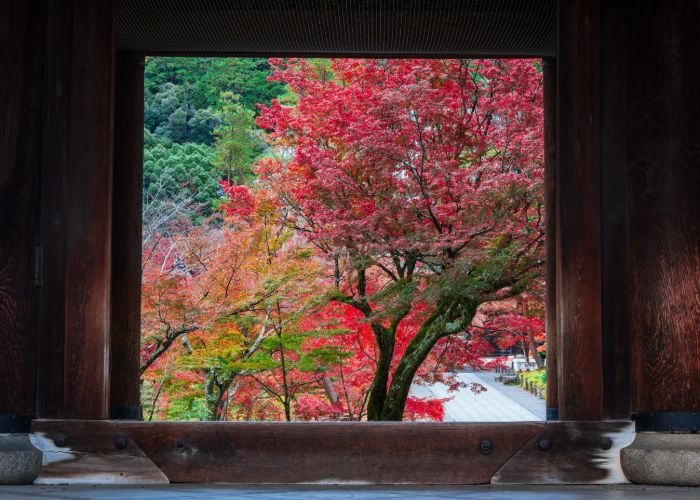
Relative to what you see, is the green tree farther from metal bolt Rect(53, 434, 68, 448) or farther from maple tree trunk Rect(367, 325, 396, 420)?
metal bolt Rect(53, 434, 68, 448)

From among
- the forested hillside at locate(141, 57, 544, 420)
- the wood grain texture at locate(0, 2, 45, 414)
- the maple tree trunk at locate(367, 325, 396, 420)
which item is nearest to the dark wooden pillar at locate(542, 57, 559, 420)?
the forested hillside at locate(141, 57, 544, 420)

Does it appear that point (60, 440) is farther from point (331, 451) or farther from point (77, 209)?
point (331, 451)

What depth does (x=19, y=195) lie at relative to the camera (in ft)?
14.0

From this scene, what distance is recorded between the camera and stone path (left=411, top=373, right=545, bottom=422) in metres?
24.1

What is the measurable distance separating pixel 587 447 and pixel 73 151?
8.64ft

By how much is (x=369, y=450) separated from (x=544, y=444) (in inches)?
30.1

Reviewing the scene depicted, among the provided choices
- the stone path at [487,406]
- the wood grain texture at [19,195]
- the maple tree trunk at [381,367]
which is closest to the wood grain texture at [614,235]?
the wood grain texture at [19,195]

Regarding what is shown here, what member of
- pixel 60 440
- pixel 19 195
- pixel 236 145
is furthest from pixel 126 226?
pixel 236 145

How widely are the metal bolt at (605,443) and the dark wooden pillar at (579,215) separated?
12 cm

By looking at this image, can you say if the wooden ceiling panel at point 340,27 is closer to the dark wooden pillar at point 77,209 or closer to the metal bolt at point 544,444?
the dark wooden pillar at point 77,209

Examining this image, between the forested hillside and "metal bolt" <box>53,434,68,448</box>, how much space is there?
701 cm

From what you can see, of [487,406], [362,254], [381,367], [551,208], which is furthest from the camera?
[487,406]

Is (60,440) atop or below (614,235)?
below

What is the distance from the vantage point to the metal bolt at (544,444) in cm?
407
